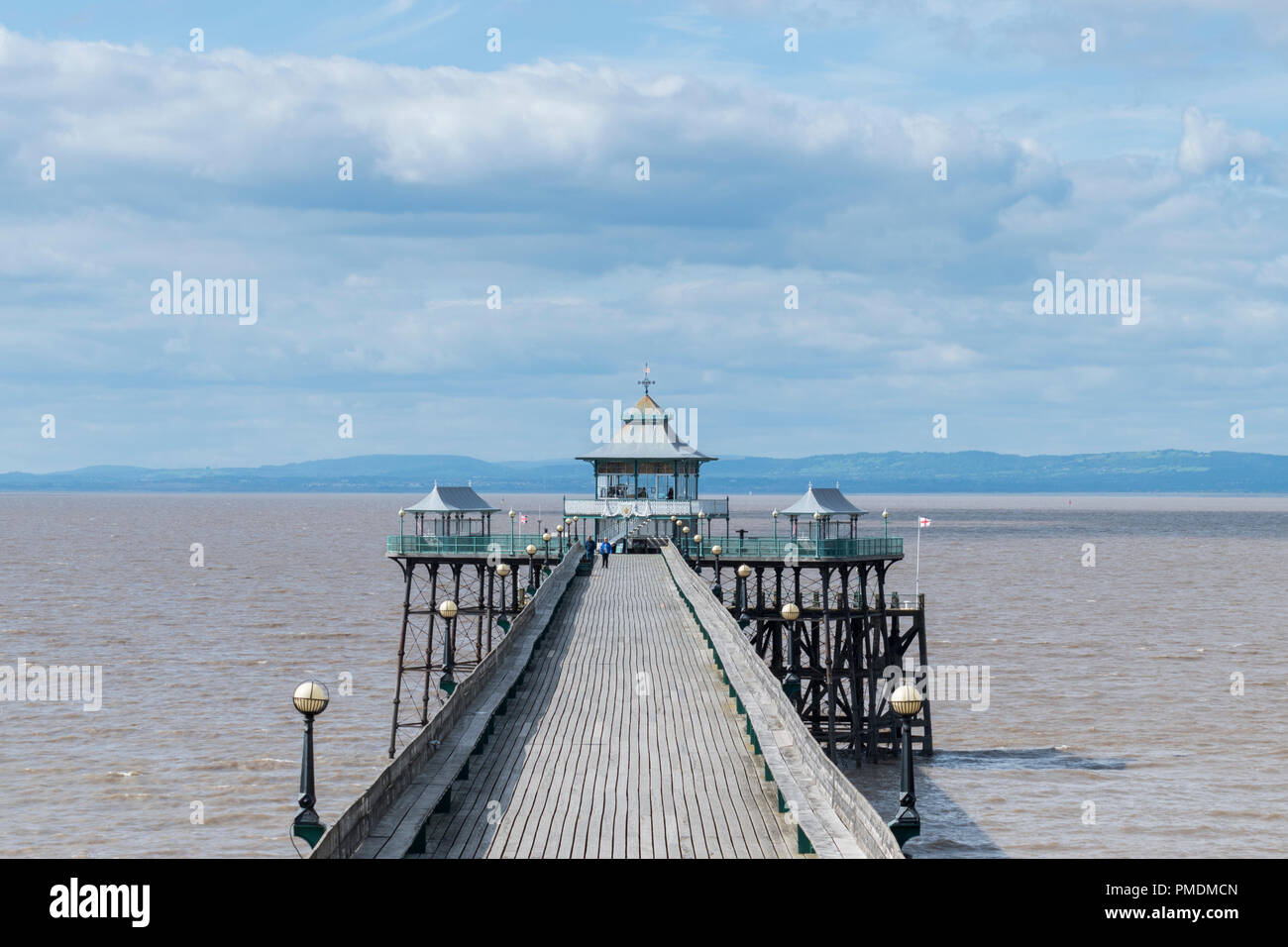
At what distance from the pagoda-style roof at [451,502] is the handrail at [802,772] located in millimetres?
21502

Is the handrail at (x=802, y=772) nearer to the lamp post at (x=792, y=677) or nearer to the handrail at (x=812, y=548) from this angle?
the lamp post at (x=792, y=677)

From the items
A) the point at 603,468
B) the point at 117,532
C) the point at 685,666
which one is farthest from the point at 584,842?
the point at 117,532

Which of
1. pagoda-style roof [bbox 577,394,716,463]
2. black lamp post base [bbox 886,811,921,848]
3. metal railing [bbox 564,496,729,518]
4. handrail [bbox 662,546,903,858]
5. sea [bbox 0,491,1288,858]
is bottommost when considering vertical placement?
sea [bbox 0,491,1288,858]

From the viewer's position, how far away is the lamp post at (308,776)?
14.2m

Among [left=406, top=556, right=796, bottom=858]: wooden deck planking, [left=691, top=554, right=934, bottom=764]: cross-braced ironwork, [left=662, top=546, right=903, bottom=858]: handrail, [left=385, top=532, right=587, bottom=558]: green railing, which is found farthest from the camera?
[left=385, top=532, right=587, bottom=558]: green railing

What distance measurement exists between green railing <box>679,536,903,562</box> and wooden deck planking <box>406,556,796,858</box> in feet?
45.6

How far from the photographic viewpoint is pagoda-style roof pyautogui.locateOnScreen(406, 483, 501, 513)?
4756 cm

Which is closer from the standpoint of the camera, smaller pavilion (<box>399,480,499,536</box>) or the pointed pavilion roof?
smaller pavilion (<box>399,480,499,536</box>)

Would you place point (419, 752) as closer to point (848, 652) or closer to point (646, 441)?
point (848, 652)

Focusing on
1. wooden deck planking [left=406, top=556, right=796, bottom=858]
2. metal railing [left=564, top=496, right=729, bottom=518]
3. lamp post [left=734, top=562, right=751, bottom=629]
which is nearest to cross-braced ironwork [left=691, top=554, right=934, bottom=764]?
lamp post [left=734, top=562, right=751, bottom=629]

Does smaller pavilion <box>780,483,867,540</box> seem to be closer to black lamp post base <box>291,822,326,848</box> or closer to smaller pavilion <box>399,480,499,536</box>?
smaller pavilion <box>399,480,499,536</box>

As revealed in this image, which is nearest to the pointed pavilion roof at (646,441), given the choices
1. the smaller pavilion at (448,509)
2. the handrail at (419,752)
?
the smaller pavilion at (448,509)

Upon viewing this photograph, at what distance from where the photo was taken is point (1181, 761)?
37.7 metres
